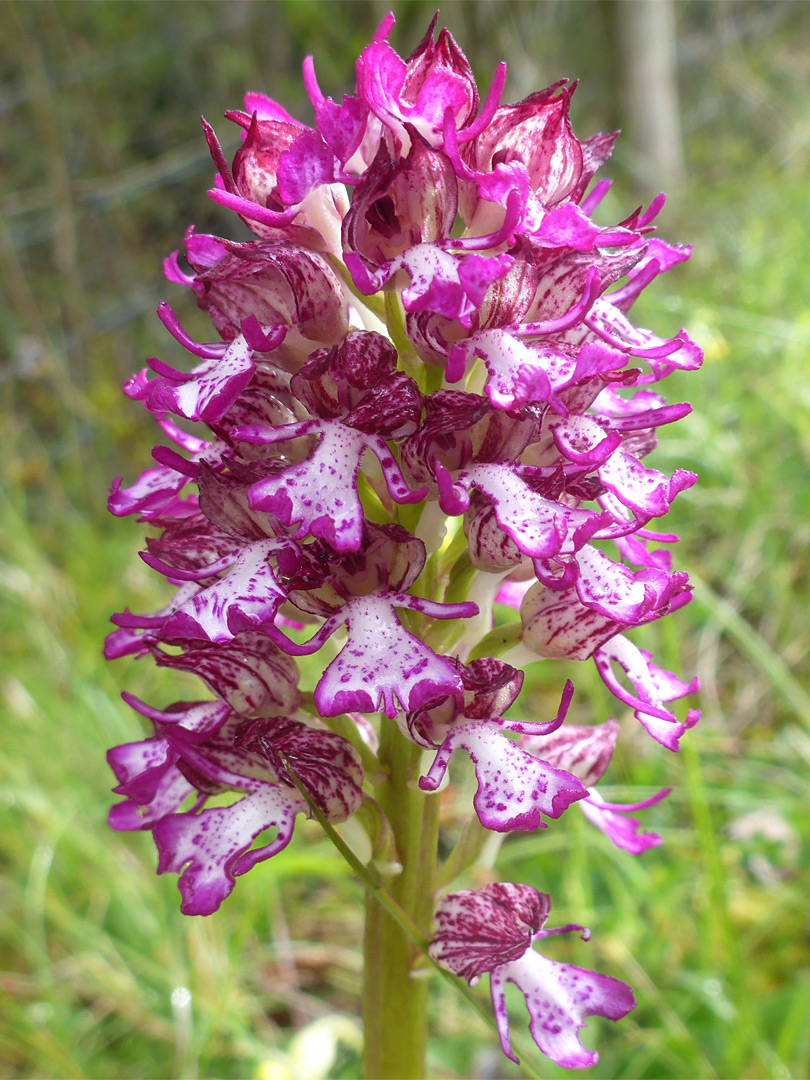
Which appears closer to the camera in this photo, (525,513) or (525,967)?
(525,513)

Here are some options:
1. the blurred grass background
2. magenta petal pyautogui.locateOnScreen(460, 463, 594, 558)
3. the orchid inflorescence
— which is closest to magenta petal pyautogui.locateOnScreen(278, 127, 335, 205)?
the orchid inflorescence

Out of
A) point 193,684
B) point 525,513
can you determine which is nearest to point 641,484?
point 525,513

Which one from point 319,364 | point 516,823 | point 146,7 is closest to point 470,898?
point 516,823

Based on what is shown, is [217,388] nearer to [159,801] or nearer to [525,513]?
[525,513]

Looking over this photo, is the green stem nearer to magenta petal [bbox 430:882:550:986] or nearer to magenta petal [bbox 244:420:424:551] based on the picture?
magenta petal [bbox 430:882:550:986]

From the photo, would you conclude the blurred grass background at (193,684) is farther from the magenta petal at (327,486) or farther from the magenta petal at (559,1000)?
the magenta petal at (327,486)

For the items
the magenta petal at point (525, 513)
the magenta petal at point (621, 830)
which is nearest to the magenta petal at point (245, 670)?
the magenta petal at point (525, 513)
